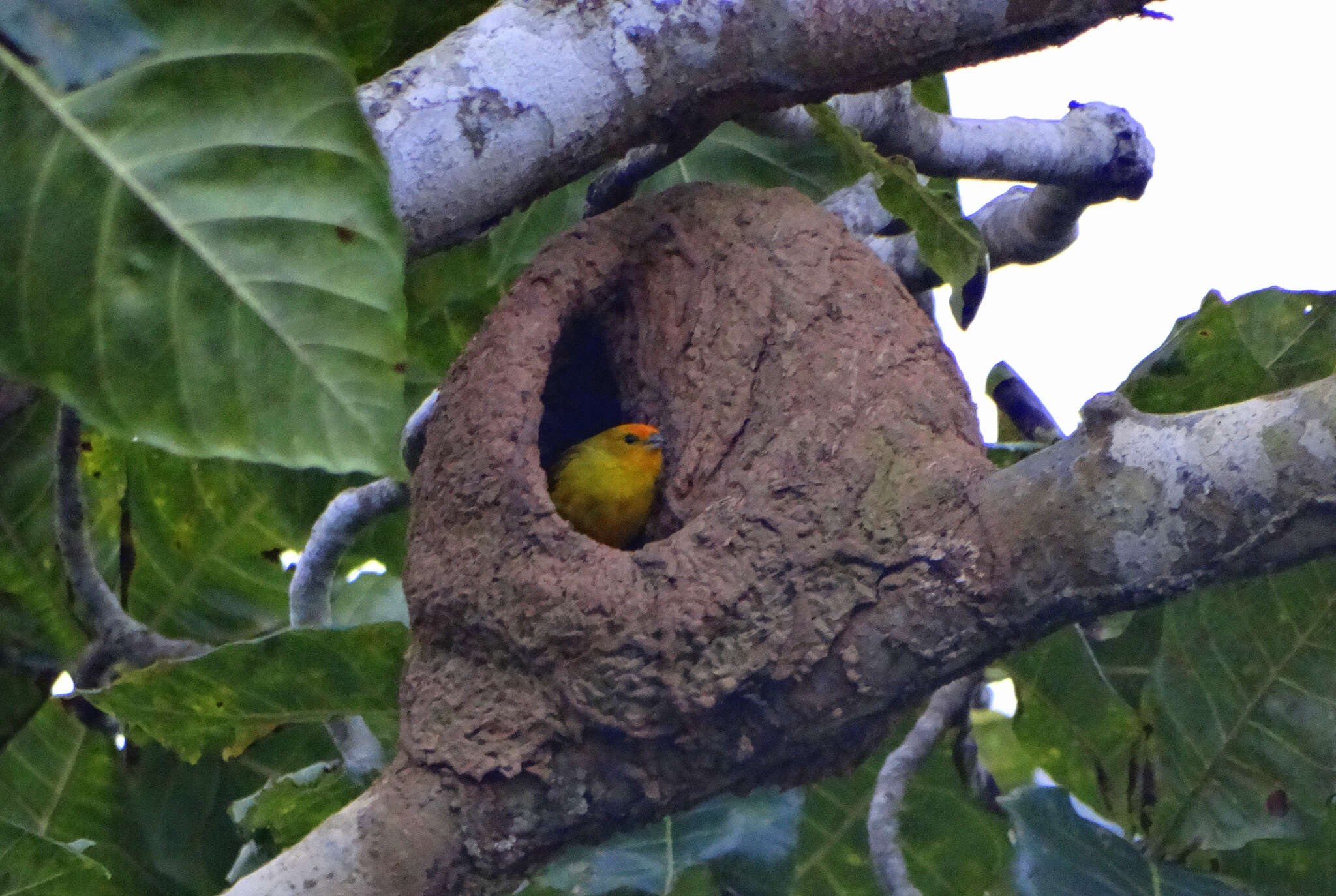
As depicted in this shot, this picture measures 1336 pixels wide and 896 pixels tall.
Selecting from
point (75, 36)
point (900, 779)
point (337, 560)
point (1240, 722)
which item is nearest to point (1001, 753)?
point (900, 779)

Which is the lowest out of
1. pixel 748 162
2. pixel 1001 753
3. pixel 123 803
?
pixel 1001 753

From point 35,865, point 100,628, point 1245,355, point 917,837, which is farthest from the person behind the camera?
point 917,837

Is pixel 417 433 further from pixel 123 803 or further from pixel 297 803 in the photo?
pixel 123 803

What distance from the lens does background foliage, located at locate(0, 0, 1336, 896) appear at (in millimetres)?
1354

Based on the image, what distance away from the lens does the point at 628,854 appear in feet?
9.10

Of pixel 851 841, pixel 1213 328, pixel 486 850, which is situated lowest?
pixel 851 841

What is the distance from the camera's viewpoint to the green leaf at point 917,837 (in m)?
3.30

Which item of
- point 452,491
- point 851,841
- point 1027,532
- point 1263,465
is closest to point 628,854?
point 851,841

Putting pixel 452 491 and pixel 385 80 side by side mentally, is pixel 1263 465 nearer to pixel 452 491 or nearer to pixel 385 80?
pixel 452 491

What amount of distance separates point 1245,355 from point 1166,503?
114 cm

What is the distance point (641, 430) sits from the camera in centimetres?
285

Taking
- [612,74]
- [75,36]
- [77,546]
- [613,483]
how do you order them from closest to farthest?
[75,36] → [612,74] → [613,483] → [77,546]

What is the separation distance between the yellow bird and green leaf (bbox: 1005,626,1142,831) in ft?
3.12

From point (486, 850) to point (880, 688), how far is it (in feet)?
2.26
